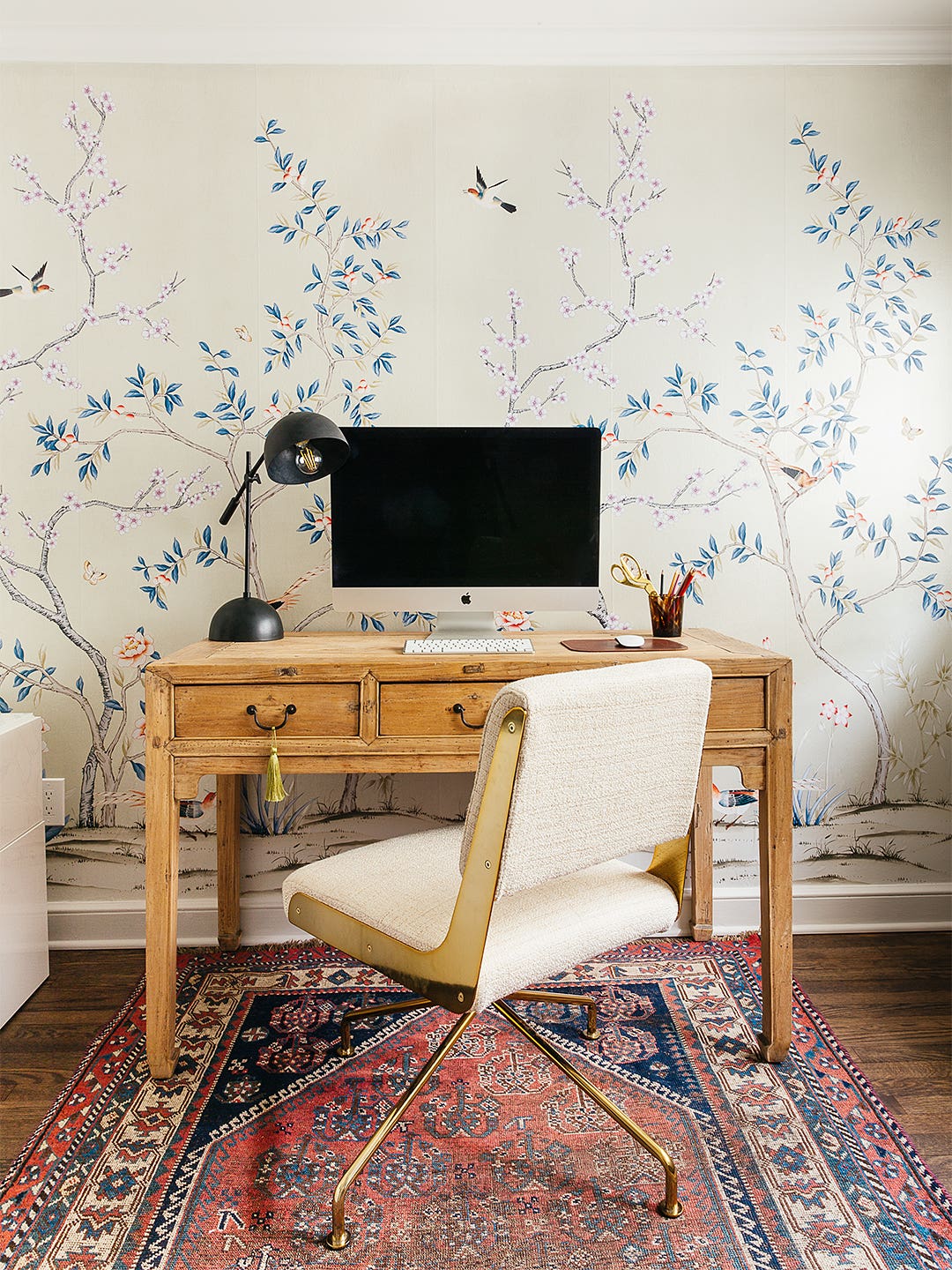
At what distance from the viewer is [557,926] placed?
4.61ft

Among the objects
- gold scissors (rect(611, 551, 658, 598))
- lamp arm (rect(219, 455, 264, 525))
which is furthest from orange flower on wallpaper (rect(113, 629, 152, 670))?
gold scissors (rect(611, 551, 658, 598))

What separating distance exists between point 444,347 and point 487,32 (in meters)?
0.82

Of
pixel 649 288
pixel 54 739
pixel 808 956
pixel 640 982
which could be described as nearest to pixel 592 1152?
pixel 640 982

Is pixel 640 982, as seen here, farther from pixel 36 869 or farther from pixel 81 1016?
pixel 36 869

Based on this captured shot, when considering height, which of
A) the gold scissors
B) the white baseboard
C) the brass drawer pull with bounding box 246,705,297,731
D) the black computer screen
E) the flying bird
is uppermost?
the flying bird

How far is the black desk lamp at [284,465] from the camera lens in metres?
1.93

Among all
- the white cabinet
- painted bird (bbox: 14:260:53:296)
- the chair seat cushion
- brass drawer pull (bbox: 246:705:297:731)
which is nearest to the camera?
the chair seat cushion

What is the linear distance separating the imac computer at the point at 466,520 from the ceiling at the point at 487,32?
1.09 m

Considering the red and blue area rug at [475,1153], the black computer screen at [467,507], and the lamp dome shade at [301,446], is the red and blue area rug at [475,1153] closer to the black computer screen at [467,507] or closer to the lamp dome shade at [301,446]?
the black computer screen at [467,507]

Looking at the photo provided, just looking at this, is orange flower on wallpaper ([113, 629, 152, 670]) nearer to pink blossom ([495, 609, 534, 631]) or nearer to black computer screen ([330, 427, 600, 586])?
black computer screen ([330, 427, 600, 586])

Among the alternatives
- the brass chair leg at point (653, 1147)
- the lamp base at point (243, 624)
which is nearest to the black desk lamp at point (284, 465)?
the lamp base at point (243, 624)

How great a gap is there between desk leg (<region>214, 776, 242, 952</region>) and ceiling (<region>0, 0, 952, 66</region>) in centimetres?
196

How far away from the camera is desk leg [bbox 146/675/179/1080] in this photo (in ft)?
5.91

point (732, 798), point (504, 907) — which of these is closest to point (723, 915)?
point (732, 798)
